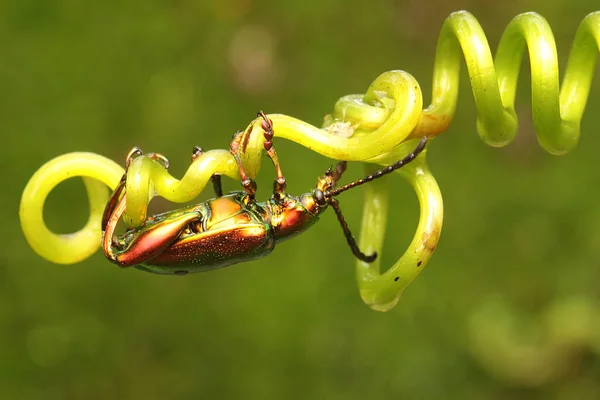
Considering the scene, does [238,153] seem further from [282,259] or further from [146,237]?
[282,259]

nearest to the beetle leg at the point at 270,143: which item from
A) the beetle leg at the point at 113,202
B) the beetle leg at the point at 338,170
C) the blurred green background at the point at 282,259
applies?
the beetle leg at the point at 338,170

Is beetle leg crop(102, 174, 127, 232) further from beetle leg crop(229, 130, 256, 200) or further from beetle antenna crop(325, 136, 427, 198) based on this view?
beetle antenna crop(325, 136, 427, 198)

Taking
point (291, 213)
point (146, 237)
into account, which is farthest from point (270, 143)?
point (146, 237)

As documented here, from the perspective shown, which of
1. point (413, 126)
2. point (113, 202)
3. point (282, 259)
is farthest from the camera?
point (282, 259)

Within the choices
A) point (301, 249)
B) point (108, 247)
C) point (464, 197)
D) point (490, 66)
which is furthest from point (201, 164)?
point (464, 197)

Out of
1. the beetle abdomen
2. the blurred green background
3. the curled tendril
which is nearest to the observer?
the curled tendril

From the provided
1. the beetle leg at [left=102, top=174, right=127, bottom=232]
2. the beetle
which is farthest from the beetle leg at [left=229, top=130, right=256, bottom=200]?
the beetle leg at [left=102, top=174, right=127, bottom=232]
